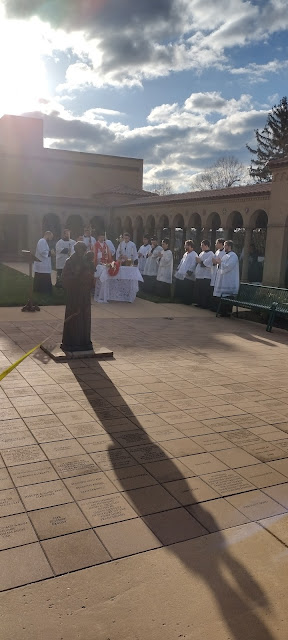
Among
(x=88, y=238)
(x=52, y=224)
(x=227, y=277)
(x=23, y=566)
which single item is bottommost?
(x=23, y=566)

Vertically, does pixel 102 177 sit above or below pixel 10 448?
above

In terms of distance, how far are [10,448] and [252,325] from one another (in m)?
8.02

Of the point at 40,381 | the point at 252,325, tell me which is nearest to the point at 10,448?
the point at 40,381

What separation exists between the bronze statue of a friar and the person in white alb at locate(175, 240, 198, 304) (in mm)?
6928

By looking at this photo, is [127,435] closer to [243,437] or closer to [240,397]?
[243,437]

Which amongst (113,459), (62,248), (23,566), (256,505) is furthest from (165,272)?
(23,566)

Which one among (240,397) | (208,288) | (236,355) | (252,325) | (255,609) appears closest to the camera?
(255,609)

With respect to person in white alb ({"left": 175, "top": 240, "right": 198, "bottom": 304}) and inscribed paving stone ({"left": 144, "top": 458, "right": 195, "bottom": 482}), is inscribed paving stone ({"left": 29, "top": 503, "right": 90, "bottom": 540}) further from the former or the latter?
person in white alb ({"left": 175, "top": 240, "right": 198, "bottom": 304})

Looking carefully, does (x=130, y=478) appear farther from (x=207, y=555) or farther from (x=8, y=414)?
(x=8, y=414)

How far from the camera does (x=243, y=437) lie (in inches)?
196

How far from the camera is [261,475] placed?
422cm

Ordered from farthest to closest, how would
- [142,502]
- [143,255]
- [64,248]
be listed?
1. [143,255]
2. [64,248]
3. [142,502]

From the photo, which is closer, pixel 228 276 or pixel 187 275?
pixel 228 276

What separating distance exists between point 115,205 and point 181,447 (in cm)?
3126
